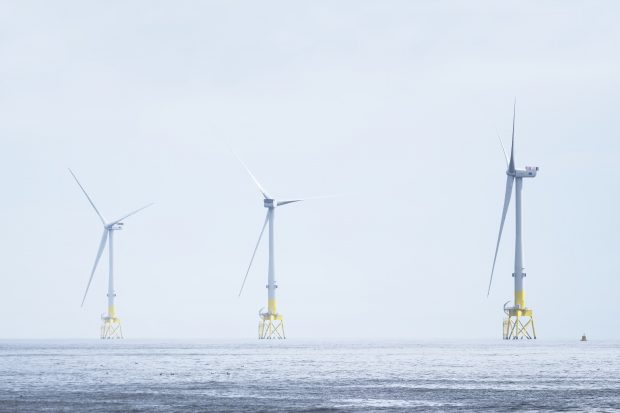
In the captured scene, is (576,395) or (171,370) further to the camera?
(171,370)

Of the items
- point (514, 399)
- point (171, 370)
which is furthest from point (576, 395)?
point (171, 370)

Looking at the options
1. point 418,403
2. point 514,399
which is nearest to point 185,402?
point 418,403

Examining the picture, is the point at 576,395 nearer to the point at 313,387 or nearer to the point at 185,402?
the point at 313,387

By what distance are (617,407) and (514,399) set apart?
1081 centimetres

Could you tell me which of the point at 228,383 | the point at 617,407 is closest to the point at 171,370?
the point at 228,383

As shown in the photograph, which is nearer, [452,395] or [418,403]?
[418,403]

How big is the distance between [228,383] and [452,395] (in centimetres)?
2609

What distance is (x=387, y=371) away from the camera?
446 ft

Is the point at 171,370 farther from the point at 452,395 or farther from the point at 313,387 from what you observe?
the point at 452,395

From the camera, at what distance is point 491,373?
422 ft

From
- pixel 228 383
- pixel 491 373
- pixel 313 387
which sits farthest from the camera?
pixel 491 373

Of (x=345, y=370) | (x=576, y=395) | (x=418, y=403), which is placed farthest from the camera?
(x=345, y=370)

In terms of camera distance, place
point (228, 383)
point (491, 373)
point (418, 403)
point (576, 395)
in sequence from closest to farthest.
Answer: point (418, 403), point (576, 395), point (228, 383), point (491, 373)

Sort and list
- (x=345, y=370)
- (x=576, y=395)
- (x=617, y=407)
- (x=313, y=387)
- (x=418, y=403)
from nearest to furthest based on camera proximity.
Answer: (x=617, y=407)
(x=418, y=403)
(x=576, y=395)
(x=313, y=387)
(x=345, y=370)
